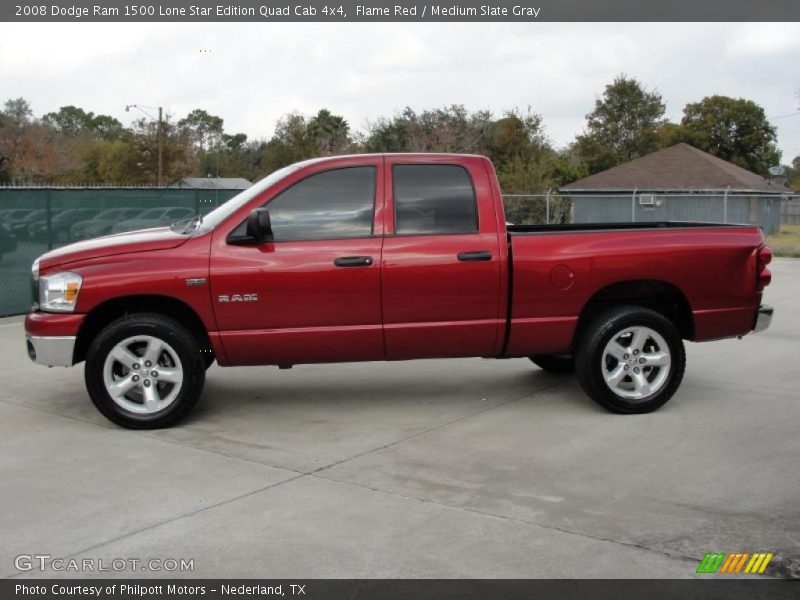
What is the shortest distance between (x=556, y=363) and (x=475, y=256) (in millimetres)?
2092

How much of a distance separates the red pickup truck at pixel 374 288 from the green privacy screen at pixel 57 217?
6.04 metres

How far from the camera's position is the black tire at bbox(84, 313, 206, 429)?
21.0 ft

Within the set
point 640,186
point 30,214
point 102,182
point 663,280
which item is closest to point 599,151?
point 640,186

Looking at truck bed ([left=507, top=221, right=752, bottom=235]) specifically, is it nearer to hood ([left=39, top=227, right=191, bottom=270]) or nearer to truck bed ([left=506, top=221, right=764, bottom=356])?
truck bed ([left=506, top=221, right=764, bottom=356])

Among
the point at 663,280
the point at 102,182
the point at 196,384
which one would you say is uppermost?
the point at 102,182

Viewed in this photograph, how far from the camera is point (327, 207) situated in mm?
6672

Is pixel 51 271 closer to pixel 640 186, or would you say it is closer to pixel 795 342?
pixel 795 342

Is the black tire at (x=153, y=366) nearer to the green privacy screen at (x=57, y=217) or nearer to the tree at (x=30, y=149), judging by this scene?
the green privacy screen at (x=57, y=217)

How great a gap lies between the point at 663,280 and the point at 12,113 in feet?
214

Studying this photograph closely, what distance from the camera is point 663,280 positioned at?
6.84 m

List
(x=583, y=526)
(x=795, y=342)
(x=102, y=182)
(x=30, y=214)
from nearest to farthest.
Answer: (x=583, y=526)
(x=795, y=342)
(x=30, y=214)
(x=102, y=182)

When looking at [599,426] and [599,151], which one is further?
[599,151]
